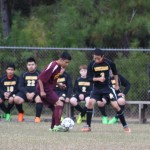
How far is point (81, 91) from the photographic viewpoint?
18.5 meters

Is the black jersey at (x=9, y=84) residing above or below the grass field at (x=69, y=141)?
below

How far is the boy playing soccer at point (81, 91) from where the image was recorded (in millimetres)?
18203

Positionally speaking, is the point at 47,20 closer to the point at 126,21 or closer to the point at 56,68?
the point at 126,21

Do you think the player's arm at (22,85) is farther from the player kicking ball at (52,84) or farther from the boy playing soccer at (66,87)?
the player kicking ball at (52,84)

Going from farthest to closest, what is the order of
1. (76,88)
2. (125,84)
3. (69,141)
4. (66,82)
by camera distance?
(76,88), (66,82), (125,84), (69,141)

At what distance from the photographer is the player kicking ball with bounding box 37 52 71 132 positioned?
13367 mm

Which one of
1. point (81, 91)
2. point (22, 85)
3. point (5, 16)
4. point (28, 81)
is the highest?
point (5, 16)

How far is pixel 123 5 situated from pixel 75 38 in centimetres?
172

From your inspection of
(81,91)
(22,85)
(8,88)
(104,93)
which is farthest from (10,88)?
(104,93)

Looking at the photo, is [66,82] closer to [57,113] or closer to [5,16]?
[57,113]

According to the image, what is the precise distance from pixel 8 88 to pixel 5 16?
5452mm

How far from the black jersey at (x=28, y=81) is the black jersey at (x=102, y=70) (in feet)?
13.2

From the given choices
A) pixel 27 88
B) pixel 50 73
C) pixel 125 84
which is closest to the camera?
A: pixel 50 73

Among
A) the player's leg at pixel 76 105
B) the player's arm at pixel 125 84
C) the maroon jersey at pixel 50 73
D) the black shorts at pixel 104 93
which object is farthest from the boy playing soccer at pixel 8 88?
the maroon jersey at pixel 50 73
